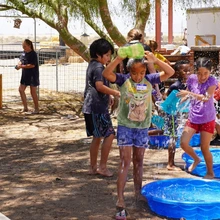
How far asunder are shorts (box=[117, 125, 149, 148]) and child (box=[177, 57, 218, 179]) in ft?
3.38

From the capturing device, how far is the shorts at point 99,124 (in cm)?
590

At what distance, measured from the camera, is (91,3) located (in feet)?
30.9

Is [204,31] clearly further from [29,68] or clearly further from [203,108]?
[203,108]

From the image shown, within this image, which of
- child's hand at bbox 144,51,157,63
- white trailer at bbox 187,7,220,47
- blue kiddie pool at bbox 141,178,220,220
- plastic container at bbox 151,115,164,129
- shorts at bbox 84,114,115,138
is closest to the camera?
blue kiddie pool at bbox 141,178,220,220

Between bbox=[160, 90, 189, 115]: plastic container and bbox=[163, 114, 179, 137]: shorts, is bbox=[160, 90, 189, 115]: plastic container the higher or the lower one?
the higher one

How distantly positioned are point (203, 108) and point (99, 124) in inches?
43.8

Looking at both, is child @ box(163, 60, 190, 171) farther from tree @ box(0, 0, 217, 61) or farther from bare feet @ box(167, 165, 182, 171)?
tree @ box(0, 0, 217, 61)

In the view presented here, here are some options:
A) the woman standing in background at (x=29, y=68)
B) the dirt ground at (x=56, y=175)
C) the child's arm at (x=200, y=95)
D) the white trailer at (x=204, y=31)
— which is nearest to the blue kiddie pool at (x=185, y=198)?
the dirt ground at (x=56, y=175)

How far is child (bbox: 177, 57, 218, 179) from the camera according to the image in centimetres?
571

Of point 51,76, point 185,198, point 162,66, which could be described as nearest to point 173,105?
point 185,198

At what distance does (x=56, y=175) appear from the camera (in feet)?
20.4

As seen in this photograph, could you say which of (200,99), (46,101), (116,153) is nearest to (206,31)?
(46,101)

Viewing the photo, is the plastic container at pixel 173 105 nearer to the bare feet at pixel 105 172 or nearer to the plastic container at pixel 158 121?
the plastic container at pixel 158 121

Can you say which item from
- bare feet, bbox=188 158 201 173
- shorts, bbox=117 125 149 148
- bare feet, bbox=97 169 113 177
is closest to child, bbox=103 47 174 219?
shorts, bbox=117 125 149 148
